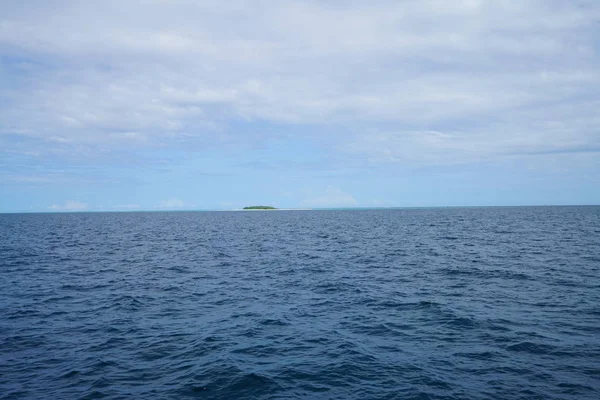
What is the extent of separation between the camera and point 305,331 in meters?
22.4

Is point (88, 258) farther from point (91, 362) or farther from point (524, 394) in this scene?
point (524, 394)

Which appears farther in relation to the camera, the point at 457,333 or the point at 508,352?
the point at 457,333

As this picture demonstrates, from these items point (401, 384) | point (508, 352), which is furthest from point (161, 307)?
point (508, 352)

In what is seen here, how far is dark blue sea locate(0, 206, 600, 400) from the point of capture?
16.0 m

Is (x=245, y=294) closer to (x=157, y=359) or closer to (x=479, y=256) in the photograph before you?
(x=157, y=359)

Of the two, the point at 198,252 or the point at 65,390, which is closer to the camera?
the point at 65,390

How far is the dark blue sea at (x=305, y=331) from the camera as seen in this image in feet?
52.5

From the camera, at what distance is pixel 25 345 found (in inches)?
811

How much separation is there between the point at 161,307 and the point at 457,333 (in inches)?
774

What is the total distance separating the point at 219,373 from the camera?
17.1 metres

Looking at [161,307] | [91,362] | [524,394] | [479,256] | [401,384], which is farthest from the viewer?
[479,256]

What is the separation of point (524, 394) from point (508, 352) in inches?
166

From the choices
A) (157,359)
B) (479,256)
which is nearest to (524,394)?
(157,359)

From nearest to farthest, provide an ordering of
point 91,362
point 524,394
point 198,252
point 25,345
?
point 524,394 → point 91,362 → point 25,345 → point 198,252
